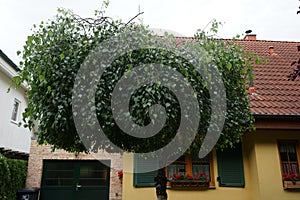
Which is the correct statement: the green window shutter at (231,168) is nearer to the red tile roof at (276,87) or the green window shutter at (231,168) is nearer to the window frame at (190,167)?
the window frame at (190,167)

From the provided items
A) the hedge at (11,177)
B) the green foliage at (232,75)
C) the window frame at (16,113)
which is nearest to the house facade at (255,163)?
the green foliage at (232,75)

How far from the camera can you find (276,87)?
6.86m

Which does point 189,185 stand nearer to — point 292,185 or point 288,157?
point 292,185

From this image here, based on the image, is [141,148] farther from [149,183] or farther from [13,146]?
[13,146]

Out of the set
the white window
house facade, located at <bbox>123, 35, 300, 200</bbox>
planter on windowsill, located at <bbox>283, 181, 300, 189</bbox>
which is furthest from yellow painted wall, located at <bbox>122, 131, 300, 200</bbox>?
the white window

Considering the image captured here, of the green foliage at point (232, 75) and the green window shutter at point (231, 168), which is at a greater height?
the green foliage at point (232, 75)

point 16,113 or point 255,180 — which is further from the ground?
point 16,113

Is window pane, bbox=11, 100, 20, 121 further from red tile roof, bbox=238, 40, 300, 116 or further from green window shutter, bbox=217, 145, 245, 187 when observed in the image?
red tile roof, bbox=238, 40, 300, 116

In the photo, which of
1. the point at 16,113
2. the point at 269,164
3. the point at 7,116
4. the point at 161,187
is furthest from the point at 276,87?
the point at 16,113

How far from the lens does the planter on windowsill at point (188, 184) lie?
562cm

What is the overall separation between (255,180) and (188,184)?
1.35 meters

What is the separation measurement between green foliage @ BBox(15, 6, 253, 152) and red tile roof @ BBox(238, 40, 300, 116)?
2.11 m

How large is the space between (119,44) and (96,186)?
578 centimetres

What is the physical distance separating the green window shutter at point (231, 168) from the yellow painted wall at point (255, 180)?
0.09 metres
